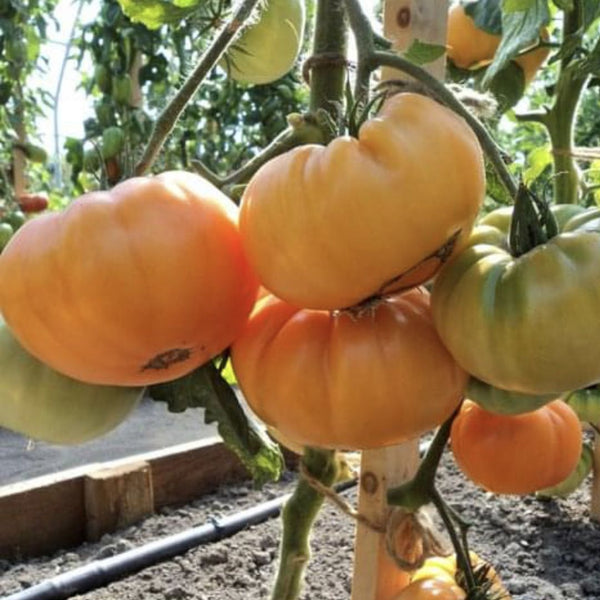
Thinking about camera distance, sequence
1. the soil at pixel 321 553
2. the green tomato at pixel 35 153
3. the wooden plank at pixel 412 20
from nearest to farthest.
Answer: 1. the wooden plank at pixel 412 20
2. the soil at pixel 321 553
3. the green tomato at pixel 35 153

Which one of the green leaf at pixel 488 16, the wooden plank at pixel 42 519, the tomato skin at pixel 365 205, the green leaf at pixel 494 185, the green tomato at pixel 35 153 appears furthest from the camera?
the green tomato at pixel 35 153

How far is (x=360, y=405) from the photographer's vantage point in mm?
511

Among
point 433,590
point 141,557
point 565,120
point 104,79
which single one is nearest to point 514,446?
point 433,590

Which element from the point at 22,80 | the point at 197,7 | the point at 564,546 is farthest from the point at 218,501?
the point at 22,80

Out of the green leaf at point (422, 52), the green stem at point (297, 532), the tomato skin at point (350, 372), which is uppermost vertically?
the green leaf at point (422, 52)

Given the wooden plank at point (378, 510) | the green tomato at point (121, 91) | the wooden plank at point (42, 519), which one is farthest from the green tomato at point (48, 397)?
the green tomato at point (121, 91)

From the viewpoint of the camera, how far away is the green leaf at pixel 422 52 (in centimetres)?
59

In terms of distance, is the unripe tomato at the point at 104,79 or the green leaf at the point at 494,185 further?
the unripe tomato at the point at 104,79

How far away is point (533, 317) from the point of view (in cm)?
47

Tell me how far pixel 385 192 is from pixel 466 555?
0.50 metres

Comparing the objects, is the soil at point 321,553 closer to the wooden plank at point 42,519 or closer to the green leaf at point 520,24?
the wooden plank at point 42,519

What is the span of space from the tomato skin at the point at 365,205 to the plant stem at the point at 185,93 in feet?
0.33

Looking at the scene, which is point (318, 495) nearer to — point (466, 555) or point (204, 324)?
point (466, 555)

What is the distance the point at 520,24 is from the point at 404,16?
0.34m
